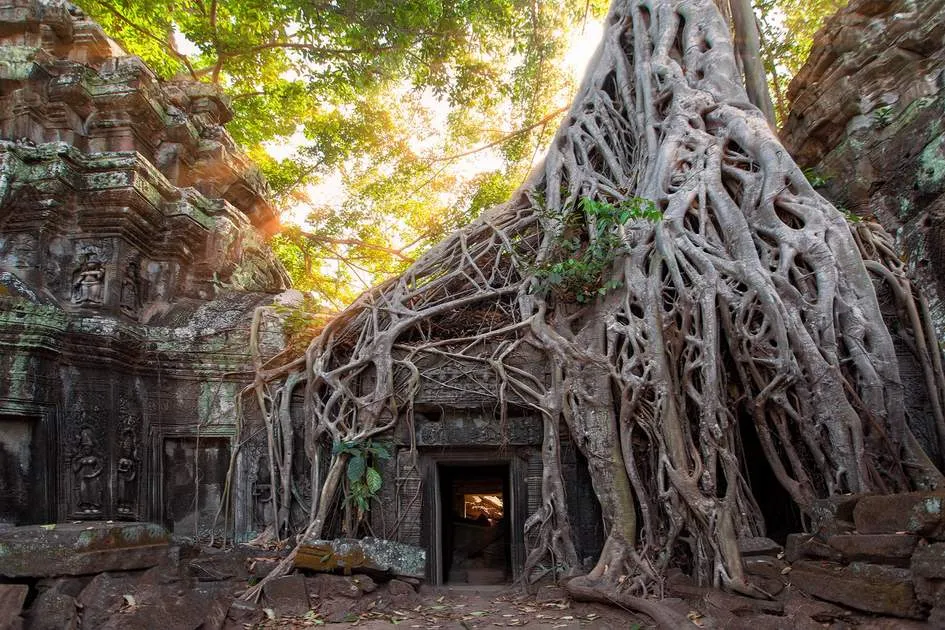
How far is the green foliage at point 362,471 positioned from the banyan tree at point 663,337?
0.05 metres

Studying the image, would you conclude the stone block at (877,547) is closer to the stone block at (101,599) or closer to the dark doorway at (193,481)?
the stone block at (101,599)

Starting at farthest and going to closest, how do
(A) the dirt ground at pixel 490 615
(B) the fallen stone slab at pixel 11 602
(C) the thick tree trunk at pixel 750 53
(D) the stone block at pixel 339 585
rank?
(C) the thick tree trunk at pixel 750 53, (D) the stone block at pixel 339 585, (A) the dirt ground at pixel 490 615, (B) the fallen stone slab at pixel 11 602

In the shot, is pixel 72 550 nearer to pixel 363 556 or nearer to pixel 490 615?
pixel 363 556

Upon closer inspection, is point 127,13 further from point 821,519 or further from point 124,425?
point 821,519

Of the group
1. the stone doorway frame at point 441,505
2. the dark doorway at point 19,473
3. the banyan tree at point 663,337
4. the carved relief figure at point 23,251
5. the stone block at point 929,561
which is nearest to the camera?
the stone block at point 929,561

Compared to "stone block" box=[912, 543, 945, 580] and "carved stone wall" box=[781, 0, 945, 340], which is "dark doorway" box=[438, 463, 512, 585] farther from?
"carved stone wall" box=[781, 0, 945, 340]

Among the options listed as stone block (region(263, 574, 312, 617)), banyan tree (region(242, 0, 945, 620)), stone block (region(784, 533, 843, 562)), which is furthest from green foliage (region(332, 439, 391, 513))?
stone block (region(784, 533, 843, 562))

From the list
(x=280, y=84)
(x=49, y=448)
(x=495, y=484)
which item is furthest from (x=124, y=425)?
(x=280, y=84)

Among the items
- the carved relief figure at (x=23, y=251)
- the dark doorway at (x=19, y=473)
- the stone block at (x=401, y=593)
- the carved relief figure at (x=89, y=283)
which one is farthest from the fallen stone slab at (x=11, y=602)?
the carved relief figure at (x=23, y=251)

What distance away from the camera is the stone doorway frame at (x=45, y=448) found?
473 centimetres

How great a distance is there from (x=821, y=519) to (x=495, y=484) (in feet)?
12.1

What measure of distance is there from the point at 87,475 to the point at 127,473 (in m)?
0.29

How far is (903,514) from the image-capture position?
2.72m

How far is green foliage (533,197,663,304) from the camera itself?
4.90 meters
